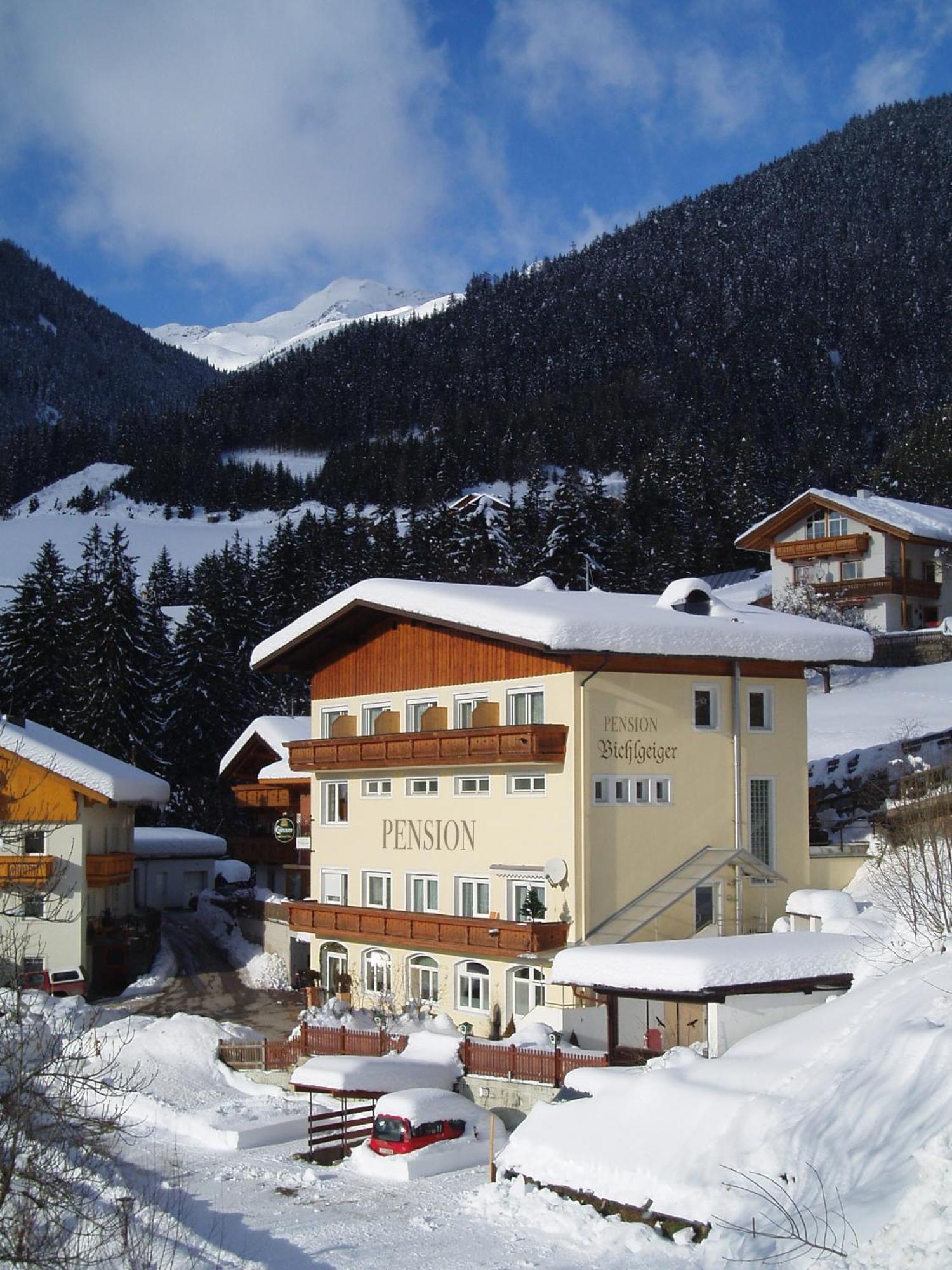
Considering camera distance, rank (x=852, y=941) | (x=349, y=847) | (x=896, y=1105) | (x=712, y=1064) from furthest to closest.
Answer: (x=349, y=847)
(x=852, y=941)
(x=712, y=1064)
(x=896, y=1105)

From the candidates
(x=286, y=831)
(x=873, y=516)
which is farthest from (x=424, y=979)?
(x=873, y=516)

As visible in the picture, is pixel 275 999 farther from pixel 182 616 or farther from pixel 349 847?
pixel 182 616

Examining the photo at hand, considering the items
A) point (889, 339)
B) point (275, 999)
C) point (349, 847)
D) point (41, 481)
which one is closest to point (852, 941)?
point (349, 847)

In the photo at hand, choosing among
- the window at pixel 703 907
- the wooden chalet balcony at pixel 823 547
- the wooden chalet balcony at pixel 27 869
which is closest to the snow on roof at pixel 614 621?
the window at pixel 703 907

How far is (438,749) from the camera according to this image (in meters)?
32.0

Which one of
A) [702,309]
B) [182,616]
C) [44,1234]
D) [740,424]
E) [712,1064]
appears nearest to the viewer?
[44,1234]

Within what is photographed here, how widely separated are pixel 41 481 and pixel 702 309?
103m

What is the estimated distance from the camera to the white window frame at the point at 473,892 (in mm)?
31328

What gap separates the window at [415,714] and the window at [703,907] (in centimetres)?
883

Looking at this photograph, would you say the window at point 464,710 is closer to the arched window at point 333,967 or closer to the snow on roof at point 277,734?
the arched window at point 333,967

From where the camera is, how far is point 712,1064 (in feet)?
67.3

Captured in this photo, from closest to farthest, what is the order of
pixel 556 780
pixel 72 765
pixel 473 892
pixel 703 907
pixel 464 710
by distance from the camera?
pixel 556 780 < pixel 703 907 < pixel 473 892 < pixel 464 710 < pixel 72 765

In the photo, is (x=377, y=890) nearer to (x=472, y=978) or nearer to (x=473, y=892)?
(x=473, y=892)

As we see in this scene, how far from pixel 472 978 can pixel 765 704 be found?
10204 mm
